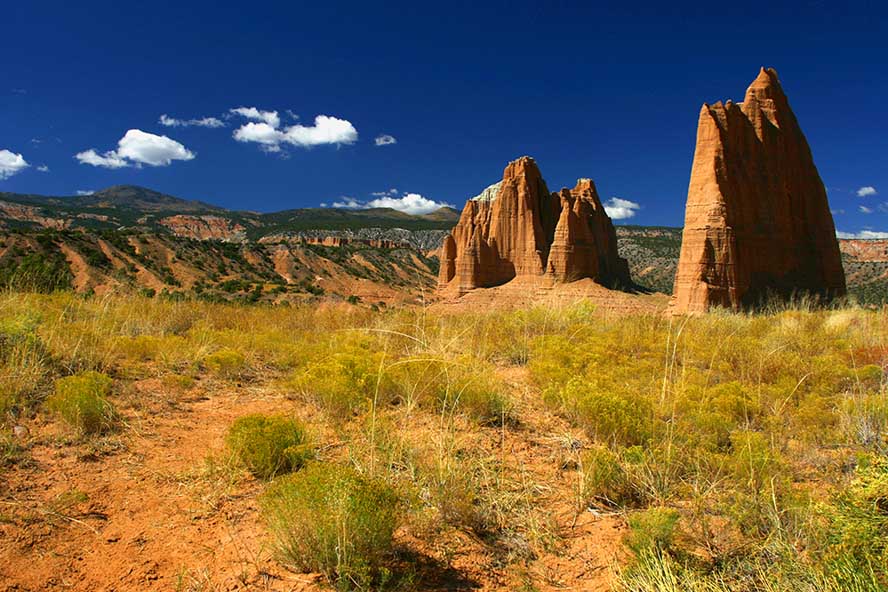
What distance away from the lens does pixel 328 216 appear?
179250 mm

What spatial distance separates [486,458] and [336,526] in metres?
1.68

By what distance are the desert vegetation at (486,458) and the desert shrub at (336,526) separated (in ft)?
0.04

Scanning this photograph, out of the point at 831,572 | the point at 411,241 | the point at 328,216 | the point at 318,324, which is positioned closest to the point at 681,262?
the point at 318,324

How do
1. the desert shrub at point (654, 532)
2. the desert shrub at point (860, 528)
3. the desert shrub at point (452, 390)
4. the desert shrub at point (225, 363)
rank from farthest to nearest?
the desert shrub at point (225, 363)
the desert shrub at point (452, 390)
the desert shrub at point (654, 532)
the desert shrub at point (860, 528)

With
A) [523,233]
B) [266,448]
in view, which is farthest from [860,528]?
[523,233]

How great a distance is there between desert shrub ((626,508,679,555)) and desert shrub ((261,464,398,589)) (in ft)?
4.62

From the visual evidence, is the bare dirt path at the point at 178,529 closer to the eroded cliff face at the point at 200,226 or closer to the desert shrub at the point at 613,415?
the desert shrub at the point at 613,415

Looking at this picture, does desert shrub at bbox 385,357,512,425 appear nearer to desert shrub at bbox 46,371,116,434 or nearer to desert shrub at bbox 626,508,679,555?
desert shrub at bbox 626,508,679,555

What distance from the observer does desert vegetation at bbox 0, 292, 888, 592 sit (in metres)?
2.36

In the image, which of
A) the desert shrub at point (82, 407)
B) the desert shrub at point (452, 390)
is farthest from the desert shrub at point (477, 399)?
the desert shrub at point (82, 407)

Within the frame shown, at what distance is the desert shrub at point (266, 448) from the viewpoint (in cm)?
338

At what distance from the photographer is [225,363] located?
6.20 meters

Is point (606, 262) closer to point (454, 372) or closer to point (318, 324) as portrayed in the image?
point (318, 324)

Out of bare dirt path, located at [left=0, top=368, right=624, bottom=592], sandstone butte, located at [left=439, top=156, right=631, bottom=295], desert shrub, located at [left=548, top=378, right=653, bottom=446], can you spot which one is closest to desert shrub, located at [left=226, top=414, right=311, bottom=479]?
bare dirt path, located at [left=0, top=368, right=624, bottom=592]
